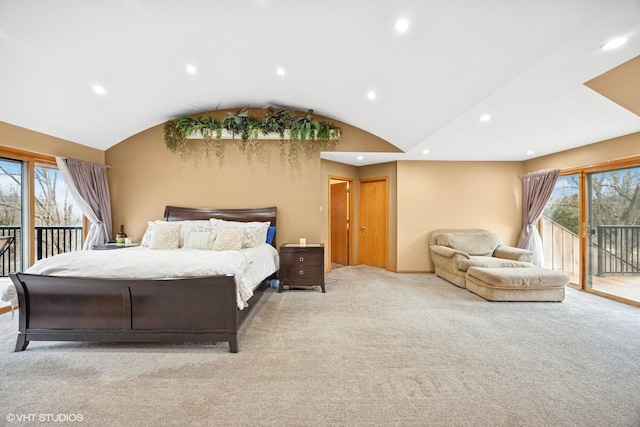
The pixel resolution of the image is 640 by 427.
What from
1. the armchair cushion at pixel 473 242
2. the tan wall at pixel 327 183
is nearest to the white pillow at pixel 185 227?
the tan wall at pixel 327 183

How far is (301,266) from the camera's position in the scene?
13.4ft

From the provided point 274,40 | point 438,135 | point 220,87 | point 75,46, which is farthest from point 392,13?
point 75,46

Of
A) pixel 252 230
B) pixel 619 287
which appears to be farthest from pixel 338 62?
pixel 619 287

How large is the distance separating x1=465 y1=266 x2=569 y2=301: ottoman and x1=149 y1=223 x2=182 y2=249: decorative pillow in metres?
4.47

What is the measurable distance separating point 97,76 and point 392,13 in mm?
3394

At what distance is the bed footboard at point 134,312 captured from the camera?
228 cm

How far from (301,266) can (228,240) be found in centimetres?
119

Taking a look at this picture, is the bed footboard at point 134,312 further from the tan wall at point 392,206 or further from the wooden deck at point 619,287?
the wooden deck at point 619,287

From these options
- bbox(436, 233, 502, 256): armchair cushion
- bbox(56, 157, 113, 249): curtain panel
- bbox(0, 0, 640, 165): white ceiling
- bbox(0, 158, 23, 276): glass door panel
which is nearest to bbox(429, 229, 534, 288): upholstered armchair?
bbox(436, 233, 502, 256): armchair cushion

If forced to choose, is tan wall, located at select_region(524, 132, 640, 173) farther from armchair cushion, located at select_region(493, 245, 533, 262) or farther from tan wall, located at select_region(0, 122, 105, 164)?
tan wall, located at select_region(0, 122, 105, 164)

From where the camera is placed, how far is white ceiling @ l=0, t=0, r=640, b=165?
2.04 meters

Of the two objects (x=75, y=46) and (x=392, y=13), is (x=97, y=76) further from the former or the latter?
(x=392, y=13)

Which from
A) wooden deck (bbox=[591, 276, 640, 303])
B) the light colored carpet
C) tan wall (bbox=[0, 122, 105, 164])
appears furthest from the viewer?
wooden deck (bbox=[591, 276, 640, 303])

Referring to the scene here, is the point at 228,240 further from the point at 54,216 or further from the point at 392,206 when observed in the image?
the point at 392,206
